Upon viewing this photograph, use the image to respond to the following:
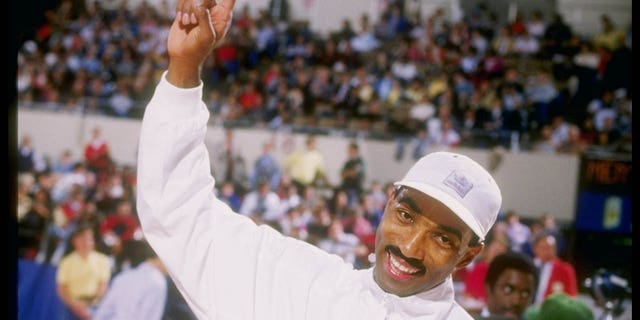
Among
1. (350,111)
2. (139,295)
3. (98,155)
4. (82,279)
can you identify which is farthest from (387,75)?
(139,295)

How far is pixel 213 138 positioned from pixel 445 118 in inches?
105

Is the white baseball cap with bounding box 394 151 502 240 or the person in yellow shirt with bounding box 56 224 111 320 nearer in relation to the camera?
the white baseball cap with bounding box 394 151 502 240

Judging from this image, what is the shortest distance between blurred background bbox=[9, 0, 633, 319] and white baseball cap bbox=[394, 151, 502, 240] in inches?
176

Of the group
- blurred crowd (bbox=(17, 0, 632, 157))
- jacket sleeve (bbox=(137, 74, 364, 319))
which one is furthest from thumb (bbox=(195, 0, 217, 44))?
blurred crowd (bbox=(17, 0, 632, 157))

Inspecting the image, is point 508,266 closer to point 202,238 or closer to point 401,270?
point 401,270

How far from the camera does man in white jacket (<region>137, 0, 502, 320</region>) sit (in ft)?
4.96

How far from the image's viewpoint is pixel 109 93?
→ 9539 millimetres

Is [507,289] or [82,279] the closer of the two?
[507,289]

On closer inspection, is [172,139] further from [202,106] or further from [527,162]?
[527,162]

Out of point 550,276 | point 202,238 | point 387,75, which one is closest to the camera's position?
point 202,238

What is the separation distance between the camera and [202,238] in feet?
5.13

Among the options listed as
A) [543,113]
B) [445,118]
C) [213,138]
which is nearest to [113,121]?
[213,138]

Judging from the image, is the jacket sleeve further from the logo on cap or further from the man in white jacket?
the logo on cap

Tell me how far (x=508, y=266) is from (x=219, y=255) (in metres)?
1.87
